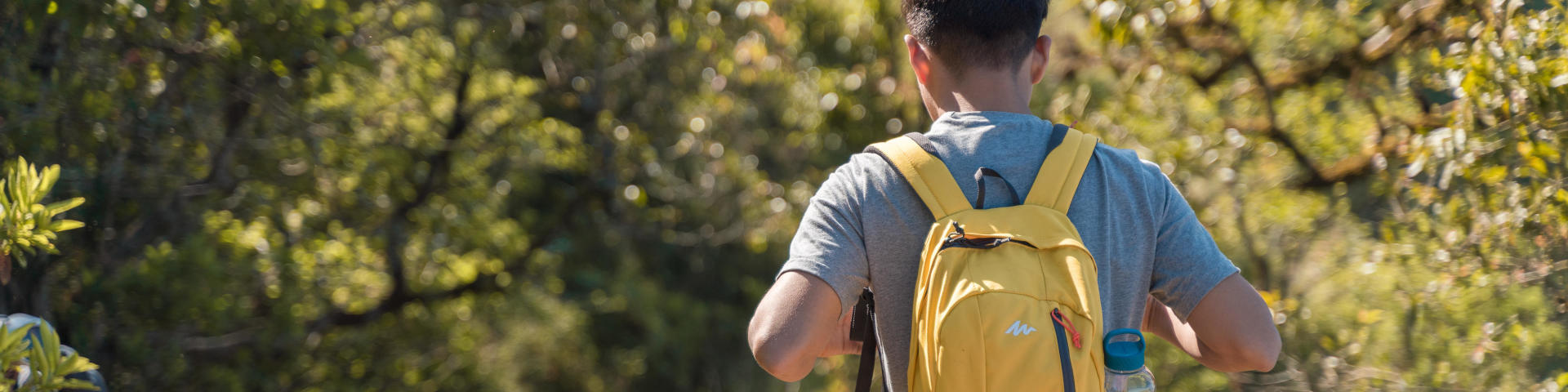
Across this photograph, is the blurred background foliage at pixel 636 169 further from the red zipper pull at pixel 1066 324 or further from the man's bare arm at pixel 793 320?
the man's bare arm at pixel 793 320

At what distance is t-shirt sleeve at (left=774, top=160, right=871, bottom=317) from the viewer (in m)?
1.15

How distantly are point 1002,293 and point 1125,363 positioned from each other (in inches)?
7.2

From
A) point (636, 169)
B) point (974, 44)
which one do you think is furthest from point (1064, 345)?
point (636, 169)

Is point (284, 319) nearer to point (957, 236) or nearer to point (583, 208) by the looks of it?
point (583, 208)

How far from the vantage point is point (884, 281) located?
1.23 m

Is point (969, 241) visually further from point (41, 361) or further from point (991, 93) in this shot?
point (41, 361)

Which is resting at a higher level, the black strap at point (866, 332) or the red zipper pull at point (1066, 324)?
the red zipper pull at point (1066, 324)

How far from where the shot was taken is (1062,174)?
4.00ft

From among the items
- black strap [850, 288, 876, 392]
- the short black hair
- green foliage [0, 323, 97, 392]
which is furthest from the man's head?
green foliage [0, 323, 97, 392]

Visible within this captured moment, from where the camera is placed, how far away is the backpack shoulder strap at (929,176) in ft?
3.91

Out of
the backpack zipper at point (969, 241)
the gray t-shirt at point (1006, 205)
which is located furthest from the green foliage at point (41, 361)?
the backpack zipper at point (969, 241)

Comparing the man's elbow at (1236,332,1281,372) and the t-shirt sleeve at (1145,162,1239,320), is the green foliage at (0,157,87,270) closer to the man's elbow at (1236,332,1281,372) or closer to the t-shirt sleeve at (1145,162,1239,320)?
the t-shirt sleeve at (1145,162,1239,320)

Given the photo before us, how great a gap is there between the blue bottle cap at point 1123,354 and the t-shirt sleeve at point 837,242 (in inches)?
11.5

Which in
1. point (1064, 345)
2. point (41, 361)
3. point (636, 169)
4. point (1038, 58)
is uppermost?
point (1038, 58)
